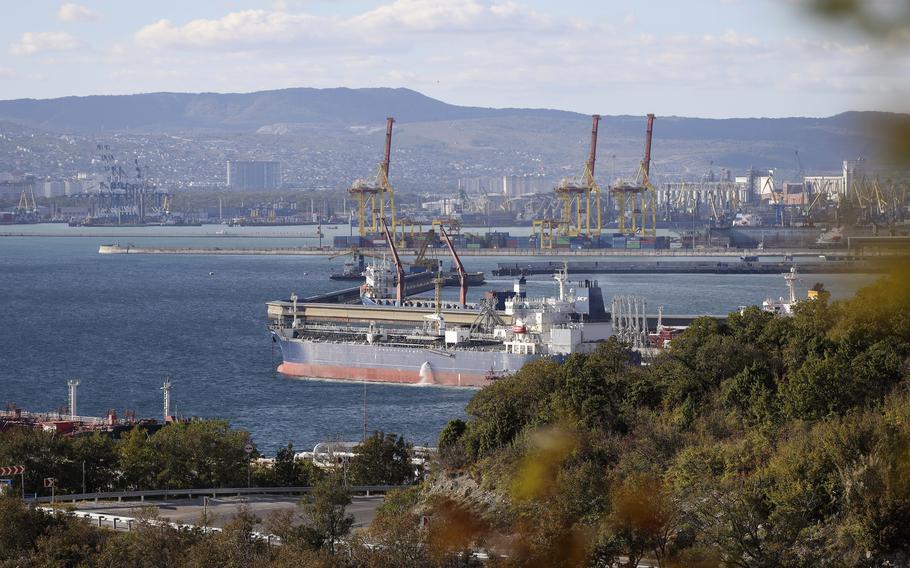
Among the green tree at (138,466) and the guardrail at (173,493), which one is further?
the green tree at (138,466)

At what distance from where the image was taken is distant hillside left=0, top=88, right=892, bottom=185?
122 meters

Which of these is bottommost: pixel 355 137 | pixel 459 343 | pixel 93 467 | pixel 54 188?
pixel 459 343

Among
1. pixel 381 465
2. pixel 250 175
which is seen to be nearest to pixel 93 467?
pixel 381 465

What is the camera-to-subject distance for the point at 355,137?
15162 cm

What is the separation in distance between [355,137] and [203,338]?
127930 millimetres

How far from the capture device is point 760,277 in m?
39.8

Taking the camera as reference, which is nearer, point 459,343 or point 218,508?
point 218,508

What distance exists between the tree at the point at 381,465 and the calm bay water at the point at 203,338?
3918mm

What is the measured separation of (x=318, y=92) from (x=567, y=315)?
167 metres

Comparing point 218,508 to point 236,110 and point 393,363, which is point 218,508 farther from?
point 236,110

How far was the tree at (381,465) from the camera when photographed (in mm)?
9773

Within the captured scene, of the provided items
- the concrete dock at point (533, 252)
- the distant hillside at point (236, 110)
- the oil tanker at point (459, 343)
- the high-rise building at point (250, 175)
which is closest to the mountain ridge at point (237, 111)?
the distant hillside at point (236, 110)

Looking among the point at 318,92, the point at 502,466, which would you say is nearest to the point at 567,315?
the point at 502,466

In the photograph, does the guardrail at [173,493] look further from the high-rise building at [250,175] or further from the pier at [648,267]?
the high-rise building at [250,175]
